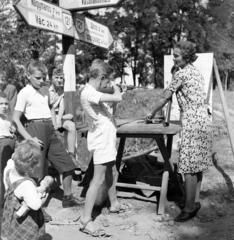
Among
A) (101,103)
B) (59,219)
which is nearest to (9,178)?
(101,103)

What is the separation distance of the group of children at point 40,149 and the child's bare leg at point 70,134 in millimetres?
245

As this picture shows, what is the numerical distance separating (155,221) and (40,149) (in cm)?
144

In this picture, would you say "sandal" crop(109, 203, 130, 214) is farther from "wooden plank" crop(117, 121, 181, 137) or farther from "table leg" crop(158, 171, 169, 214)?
"wooden plank" crop(117, 121, 181, 137)

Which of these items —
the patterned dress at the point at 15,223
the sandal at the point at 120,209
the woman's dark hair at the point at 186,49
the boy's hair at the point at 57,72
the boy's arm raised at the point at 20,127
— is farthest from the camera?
the boy's hair at the point at 57,72

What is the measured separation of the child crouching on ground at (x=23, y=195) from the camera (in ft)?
8.11

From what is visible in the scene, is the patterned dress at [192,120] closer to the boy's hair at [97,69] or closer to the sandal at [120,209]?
the boy's hair at [97,69]

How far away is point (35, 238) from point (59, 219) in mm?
1408

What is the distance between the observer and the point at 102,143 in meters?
3.61

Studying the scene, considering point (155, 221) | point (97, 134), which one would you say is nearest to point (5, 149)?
point (97, 134)

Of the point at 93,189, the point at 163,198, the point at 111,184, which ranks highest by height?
the point at 93,189

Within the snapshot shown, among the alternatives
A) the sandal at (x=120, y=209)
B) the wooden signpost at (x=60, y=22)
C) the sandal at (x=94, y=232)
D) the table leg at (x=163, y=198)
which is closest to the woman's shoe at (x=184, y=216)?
the table leg at (x=163, y=198)

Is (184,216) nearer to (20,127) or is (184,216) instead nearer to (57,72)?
(20,127)

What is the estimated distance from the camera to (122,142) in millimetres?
4695

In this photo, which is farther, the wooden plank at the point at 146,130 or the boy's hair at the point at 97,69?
the wooden plank at the point at 146,130
